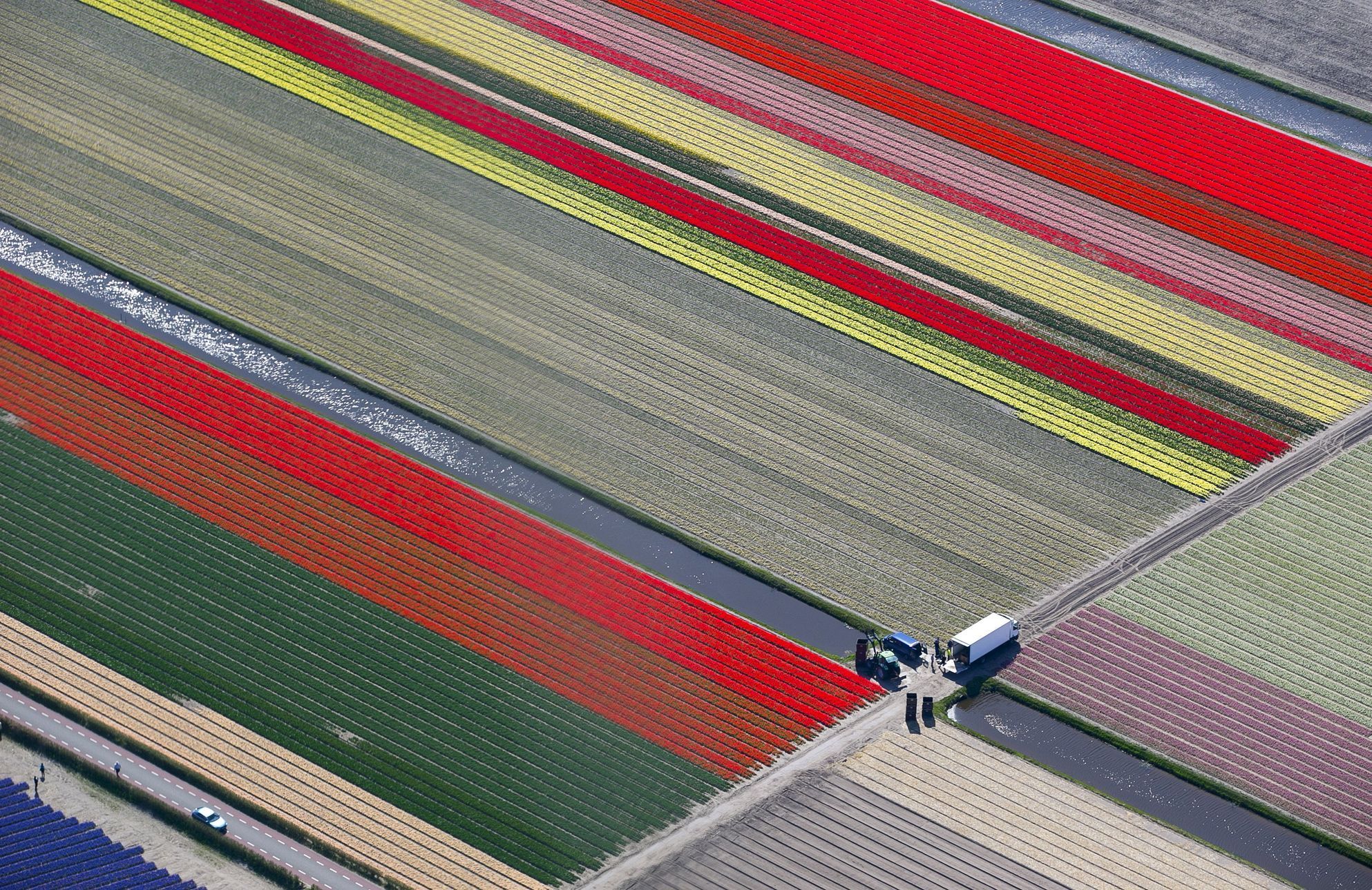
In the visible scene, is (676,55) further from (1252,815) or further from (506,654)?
(1252,815)

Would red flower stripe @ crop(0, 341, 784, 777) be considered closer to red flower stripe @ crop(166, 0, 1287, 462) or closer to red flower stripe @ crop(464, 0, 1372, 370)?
red flower stripe @ crop(166, 0, 1287, 462)

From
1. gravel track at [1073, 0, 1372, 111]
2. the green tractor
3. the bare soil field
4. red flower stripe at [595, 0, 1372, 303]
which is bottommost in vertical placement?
the bare soil field

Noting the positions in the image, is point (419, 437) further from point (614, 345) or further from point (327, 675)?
point (327, 675)

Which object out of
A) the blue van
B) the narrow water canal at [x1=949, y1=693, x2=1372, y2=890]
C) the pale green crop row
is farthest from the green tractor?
the pale green crop row

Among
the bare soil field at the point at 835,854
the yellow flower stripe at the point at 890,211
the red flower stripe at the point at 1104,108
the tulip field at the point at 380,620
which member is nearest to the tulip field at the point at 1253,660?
the bare soil field at the point at 835,854

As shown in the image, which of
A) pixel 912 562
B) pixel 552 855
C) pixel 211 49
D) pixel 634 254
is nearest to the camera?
pixel 552 855

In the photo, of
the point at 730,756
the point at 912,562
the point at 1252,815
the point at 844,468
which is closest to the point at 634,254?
the point at 844,468
